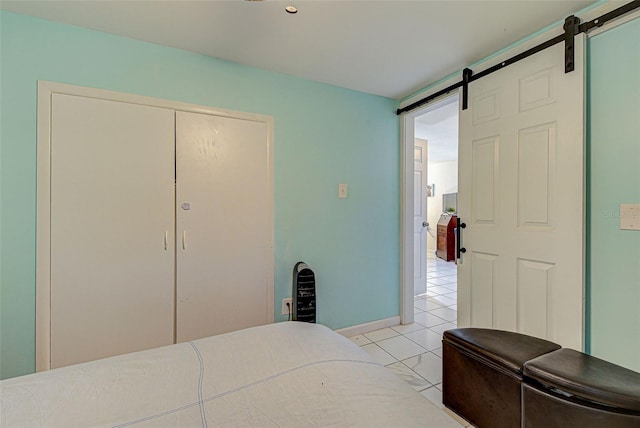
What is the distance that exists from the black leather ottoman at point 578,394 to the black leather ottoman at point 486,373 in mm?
61

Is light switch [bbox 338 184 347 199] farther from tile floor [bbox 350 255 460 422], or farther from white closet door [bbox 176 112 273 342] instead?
tile floor [bbox 350 255 460 422]

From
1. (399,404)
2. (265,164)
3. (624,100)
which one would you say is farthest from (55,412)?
(624,100)

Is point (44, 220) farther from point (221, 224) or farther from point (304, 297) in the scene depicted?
point (304, 297)

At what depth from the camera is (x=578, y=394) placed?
96 cm

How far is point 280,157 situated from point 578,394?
2.11 m

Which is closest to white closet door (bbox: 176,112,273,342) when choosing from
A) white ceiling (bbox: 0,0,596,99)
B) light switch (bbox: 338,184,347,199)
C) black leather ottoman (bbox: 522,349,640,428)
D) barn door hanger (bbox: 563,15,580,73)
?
white ceiling (bbox: 0,0,596,99)

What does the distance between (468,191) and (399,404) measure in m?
1.81

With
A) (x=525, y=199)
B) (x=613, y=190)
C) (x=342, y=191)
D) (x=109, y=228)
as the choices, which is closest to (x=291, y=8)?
(x=342, y=191)

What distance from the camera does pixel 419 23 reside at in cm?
166

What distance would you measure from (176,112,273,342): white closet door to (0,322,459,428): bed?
1.00 meters

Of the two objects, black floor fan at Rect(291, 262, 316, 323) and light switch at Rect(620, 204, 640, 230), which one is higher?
light switch at Rect(620, 204, 640, 230)

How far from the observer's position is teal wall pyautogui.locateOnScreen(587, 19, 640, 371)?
1.38m

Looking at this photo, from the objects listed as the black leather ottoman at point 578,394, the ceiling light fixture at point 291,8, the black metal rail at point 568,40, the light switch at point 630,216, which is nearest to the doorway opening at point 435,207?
the black metal rail at point 568,40

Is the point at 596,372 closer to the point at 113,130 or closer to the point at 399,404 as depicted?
the point at 399,404
